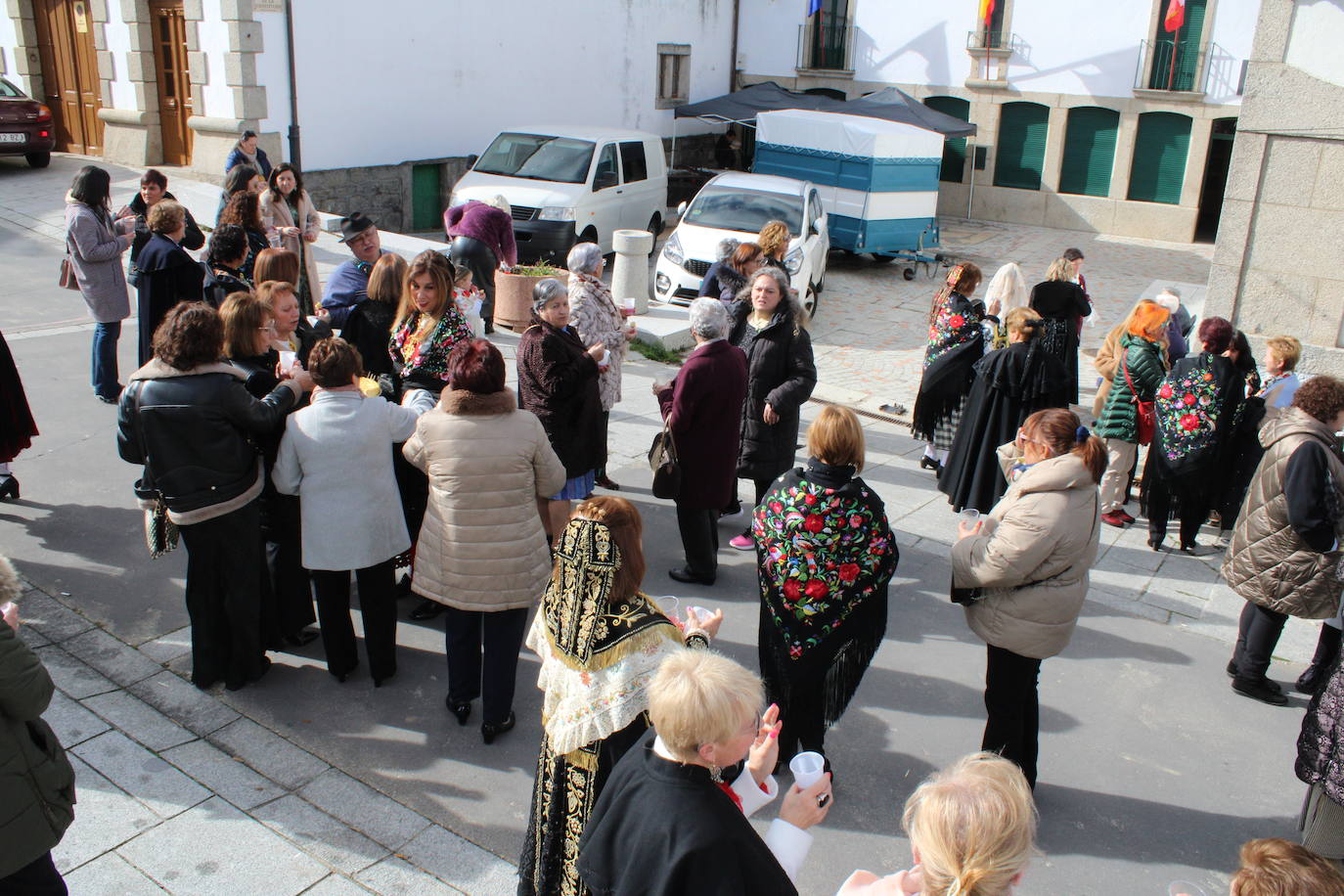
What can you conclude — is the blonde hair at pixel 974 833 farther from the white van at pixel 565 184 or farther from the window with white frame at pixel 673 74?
the window with white frame at pixel 673 74

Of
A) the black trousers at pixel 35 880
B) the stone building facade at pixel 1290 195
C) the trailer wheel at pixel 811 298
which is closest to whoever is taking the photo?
the black trousers at pixel 35 880

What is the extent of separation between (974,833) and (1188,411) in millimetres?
5289

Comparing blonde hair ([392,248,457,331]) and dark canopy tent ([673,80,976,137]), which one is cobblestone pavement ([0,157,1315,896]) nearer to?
blonde hair ([392,248,457,331])

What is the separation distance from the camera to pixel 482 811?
4070 mm

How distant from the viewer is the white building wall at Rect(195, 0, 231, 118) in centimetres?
1509

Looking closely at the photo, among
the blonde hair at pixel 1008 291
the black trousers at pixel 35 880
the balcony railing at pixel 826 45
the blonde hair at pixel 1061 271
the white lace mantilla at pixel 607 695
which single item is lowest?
the black trousers at pixel 35 880

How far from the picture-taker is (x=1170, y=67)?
22641mm

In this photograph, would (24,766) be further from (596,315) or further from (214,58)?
(214,58)

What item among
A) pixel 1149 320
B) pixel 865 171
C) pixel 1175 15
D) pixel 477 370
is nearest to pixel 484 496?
pixel 477 370


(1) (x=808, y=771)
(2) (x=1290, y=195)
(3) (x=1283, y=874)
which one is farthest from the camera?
(2) (x=1290, y=195)

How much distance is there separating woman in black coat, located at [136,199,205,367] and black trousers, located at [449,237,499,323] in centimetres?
286

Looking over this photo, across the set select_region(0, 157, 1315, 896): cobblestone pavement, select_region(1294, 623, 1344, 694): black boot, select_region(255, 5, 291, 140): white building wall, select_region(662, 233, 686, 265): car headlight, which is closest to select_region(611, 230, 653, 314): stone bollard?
select_region(662, 233, 686, 265): car headlight

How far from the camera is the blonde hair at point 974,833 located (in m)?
2.19

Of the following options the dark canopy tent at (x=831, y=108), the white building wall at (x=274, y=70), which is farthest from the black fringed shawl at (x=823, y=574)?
the dark canopy tent at (x=831, y=108)
